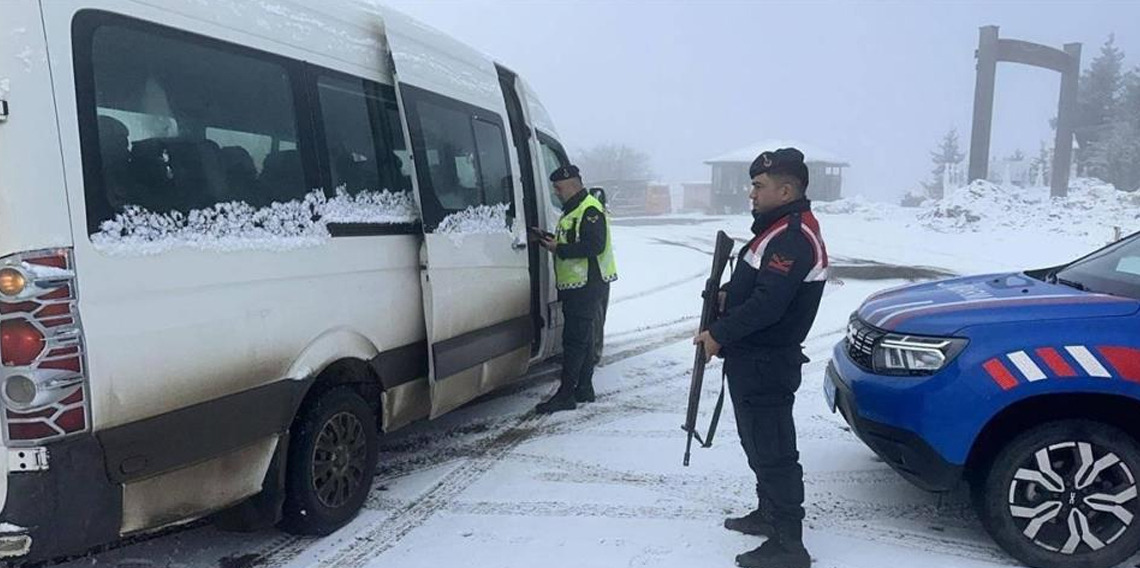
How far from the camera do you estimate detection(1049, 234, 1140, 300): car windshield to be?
367cm

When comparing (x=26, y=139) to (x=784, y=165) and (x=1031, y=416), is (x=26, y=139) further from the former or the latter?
(x=1031, y=416)

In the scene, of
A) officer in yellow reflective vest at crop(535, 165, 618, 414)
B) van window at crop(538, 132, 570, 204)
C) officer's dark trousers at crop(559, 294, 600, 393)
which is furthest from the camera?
van window at crop(538, 132, 570, 204)

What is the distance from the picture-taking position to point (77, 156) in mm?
2553

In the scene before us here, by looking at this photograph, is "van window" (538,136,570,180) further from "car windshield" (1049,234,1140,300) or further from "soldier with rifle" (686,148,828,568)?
"car windshield" (1049,234,1140,300)

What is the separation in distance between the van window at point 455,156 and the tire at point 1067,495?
112 inches

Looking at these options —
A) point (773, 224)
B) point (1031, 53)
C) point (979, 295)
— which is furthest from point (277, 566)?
point (1031, 53)

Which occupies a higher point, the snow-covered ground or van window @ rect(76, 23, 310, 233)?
van window @ rect(76, 23, 310, 233)

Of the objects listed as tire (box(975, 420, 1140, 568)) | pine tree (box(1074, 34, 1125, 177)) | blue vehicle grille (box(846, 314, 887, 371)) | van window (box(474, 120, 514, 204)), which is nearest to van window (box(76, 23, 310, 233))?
van window (box(474, 120, 514, 204))

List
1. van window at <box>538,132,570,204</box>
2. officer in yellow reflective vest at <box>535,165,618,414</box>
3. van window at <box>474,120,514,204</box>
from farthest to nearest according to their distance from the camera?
van window at <box>538,132,570,204</box> → officer in yellow reflective vest at <box>535,165,618,414</box> → van window at <box>474,120,514,204</box>

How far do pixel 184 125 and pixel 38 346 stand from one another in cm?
93

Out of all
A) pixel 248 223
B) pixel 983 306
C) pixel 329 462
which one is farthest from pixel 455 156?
pixel 983 306

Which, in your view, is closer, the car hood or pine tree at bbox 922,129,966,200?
the car hood

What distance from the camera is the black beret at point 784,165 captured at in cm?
336

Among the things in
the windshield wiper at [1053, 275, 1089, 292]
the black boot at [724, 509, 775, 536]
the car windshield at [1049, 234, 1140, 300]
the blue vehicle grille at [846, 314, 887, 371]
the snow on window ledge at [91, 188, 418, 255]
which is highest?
the snow on window ledge at [91, 188, 418, 255]
